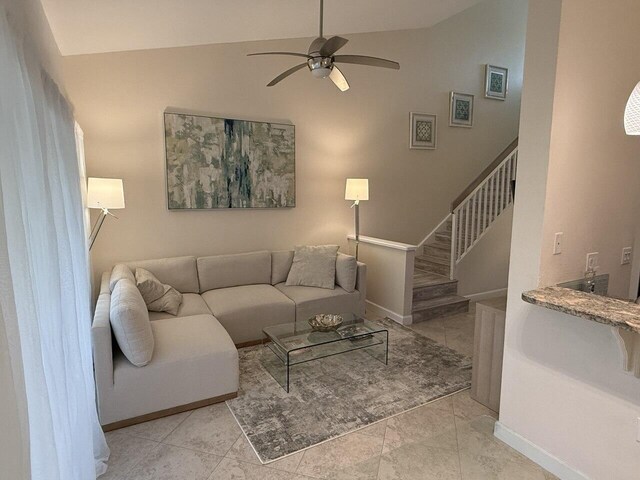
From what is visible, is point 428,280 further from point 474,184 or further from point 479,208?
point 474,184

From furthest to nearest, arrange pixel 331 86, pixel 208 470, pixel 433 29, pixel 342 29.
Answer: pixel 433 29 < pixel 331 86 < pixel 342 29 < pixel 208 470

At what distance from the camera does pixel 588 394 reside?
1972 mm

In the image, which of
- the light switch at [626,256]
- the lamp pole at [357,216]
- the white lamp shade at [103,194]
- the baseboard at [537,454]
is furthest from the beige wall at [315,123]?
the light switch at [626,256]

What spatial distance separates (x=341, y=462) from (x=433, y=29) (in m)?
5.56

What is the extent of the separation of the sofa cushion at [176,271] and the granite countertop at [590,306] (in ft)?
10.4

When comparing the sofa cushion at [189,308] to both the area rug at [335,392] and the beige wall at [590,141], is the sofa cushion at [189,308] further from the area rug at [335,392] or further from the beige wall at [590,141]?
the beige wall at [590,141]

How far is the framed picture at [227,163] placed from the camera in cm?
414

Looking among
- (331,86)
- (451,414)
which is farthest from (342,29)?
(451,414)

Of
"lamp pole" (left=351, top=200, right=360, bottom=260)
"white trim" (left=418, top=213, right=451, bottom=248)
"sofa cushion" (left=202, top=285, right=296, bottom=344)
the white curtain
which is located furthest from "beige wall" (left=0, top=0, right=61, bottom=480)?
"white trim" (left=418, top=213, right=451, bottom=248)

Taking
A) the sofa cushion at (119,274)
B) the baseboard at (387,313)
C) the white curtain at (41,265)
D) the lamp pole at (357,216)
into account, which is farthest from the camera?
the lamp pole at (357,216)

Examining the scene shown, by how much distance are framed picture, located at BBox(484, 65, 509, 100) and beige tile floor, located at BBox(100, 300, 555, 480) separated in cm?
514

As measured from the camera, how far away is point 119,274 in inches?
134

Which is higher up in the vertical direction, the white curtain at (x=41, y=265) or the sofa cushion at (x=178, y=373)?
the white curtain at (x=41, y=265)

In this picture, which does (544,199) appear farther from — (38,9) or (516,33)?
(516,33)
